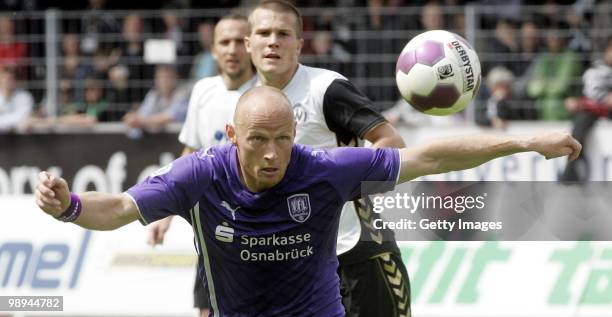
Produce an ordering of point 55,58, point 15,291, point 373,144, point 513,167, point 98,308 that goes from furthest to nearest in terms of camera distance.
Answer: point 55,58 → point 513,167 → point 98,308 → point 15,291 → point 373,144

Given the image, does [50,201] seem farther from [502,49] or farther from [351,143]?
[502,49]

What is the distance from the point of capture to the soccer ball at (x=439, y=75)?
616 centimetres

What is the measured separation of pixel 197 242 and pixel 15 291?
168 inches

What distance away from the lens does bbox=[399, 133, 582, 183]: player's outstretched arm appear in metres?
4.91

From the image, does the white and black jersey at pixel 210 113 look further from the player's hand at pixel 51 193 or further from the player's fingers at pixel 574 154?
the player's fingers at pixel 574 154

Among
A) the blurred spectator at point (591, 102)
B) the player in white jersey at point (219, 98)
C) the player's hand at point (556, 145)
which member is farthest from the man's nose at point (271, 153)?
the blurred spectator at point (591, 102)

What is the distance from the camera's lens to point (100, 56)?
14.1 m

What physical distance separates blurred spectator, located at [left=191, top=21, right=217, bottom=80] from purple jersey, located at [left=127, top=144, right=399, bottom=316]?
869 cm

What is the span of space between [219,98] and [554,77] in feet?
22.2

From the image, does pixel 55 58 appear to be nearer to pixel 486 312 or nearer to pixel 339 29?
pixel 339 29

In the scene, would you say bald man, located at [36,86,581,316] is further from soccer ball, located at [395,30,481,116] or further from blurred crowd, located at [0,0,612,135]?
blurred crowd, located at [0,0,612,135]

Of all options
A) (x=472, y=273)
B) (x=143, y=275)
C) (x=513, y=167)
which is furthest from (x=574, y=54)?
(x=143, y=275)

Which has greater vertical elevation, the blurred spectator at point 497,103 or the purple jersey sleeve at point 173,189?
the purple jersey sleeve at point 173,189

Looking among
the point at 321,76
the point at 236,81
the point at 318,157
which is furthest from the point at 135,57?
the point at 318,157
